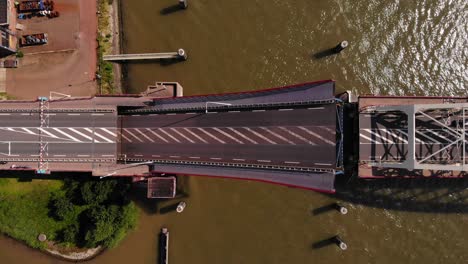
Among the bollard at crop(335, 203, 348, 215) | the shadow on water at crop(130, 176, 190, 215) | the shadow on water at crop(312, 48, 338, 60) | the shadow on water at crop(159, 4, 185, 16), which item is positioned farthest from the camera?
the shadow on water at crop(159, 4, 185, 16)

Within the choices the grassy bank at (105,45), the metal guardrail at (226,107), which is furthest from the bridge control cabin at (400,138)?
the grassy bank at (105,45)

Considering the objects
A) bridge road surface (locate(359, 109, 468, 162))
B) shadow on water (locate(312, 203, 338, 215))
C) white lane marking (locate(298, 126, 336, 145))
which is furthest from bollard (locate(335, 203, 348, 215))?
white lane marking (locate(298, 126, 336, 145))

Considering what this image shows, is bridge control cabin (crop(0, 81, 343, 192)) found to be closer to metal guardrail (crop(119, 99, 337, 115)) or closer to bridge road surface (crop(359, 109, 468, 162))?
metal guardrail (crop(119, 99, 337, 115))

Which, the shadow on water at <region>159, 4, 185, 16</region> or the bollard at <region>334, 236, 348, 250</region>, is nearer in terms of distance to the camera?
the bollard at <region>334, 236, 348, 250</region>

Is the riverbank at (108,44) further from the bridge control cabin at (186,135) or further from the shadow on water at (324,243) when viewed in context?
the shadow on water at (324,243)

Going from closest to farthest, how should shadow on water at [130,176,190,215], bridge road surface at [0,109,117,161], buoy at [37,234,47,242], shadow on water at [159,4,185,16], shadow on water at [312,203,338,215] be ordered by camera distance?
bridge road surface at [0,109,117,161] → shadow on water at [312,203,338,215] → buoy at [37,234,47,242] → shadow on water at [130,176,190,215] → shadow on water at [159,4,185,16]

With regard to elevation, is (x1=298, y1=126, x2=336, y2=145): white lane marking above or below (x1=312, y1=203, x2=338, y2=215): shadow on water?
above

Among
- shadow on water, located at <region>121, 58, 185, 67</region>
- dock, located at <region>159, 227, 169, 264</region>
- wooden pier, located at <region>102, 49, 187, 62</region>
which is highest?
wooden pier, located at <region>102, 49, 187, 62</region>

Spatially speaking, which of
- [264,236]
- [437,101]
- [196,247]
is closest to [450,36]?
[437,101]
